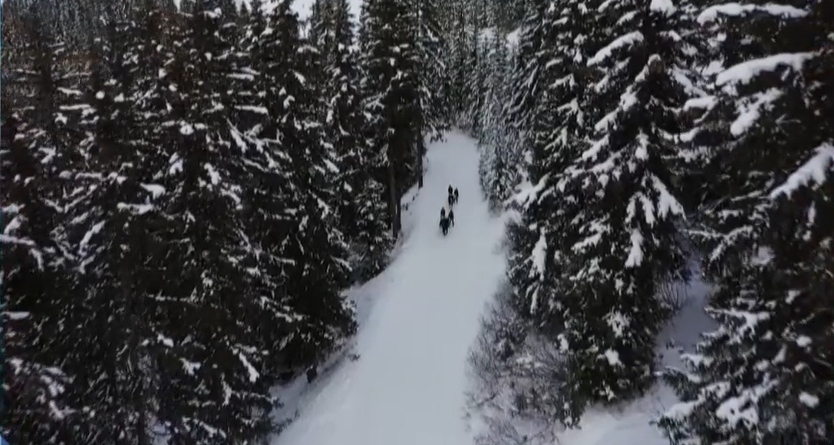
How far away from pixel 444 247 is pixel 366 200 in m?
5.63

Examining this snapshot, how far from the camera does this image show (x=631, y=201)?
13.1 meters

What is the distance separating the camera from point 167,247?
15.3 m

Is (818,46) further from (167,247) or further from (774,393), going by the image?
(167,247)

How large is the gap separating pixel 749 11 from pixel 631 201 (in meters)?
5.55

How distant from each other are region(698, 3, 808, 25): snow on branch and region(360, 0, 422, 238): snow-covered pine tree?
78.3 feet

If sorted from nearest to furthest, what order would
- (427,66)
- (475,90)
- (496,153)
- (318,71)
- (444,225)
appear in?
(318,71) → (444,225) → (496,153) → (427,66) → (475,90)

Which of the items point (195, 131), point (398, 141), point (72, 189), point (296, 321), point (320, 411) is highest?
point (195, 131)

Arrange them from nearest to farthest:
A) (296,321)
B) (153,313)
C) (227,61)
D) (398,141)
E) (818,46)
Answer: (818,46) < (153,313) < (227,61) < (296,321) < (398,141)

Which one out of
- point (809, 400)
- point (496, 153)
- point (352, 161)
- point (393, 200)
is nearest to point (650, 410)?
point (809, 400)

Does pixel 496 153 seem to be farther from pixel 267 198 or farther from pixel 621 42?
pixel 621 42

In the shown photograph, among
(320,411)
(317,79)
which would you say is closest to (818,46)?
(320,411)

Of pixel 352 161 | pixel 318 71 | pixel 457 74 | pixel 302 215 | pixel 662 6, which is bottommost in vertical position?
pixel 457 74

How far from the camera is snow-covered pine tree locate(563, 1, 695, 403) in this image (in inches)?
512

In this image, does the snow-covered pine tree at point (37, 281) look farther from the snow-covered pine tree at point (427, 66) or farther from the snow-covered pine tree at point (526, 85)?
the snow-covered pine tree at point (427, 66)
